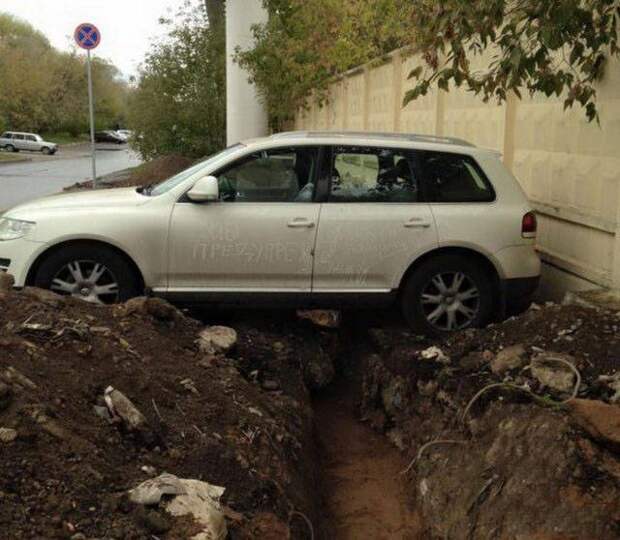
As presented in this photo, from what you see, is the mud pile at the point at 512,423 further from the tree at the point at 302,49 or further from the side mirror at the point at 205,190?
the tree at the point at 302,49

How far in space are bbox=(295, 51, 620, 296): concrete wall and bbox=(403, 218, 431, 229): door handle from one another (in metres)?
1.30

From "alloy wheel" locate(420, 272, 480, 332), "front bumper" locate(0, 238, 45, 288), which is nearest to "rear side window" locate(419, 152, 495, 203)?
"alloy wheel" locate(420, 272, 480, 332)

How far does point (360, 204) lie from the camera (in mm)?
7008

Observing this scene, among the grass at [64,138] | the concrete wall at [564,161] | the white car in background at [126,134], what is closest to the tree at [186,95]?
the white car in background at [126,134]

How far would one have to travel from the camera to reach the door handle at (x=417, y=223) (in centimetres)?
695

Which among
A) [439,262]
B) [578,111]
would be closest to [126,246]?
[439,262]

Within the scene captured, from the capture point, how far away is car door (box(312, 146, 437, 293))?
22.7ft

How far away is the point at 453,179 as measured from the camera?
7.17 metres

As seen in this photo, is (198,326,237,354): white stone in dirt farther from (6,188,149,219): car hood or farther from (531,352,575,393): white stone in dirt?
(531,352,575,393): white stone in dirt

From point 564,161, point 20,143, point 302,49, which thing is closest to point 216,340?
point 564,161

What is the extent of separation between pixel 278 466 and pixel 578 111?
4161 millimetres

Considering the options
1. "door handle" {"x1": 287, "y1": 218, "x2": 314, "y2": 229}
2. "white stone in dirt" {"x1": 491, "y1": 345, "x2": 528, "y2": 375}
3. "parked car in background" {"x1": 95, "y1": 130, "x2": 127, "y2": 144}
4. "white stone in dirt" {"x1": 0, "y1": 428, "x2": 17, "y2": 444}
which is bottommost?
"parked car in background" {"x1": 95, "y1": 130, "x2": 127, "y2": 144}

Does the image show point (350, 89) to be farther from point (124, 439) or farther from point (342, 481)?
point (124, 439)

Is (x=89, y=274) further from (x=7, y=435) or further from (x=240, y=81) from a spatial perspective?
(x=240, y=81)
